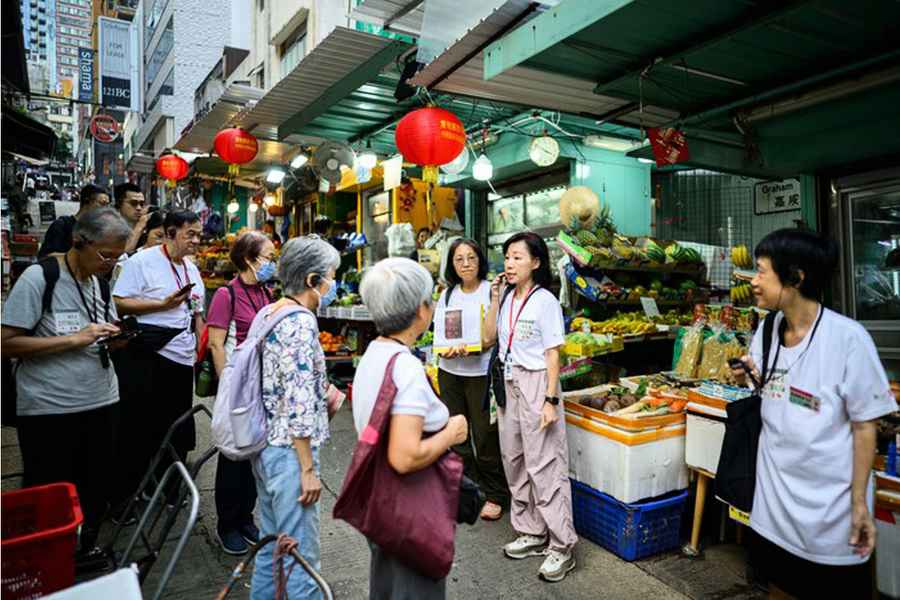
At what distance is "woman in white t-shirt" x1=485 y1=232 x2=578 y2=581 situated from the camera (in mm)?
3693

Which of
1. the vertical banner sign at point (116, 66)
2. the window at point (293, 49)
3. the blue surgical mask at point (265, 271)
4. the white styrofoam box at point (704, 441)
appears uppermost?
the vertical banner sign at point (116, 66)

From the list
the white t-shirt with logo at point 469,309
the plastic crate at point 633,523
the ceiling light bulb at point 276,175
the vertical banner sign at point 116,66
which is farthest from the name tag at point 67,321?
the vertical banner sign at point 116,66

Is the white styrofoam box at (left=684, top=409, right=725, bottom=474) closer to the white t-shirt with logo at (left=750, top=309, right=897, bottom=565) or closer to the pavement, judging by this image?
the pavement

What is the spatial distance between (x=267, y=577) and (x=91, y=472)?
5.51ft

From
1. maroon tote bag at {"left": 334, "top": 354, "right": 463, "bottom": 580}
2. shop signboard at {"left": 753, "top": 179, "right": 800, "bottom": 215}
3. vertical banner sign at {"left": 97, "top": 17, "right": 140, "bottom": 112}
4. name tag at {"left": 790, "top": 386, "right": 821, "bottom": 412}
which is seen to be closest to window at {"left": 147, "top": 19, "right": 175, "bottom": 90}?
vertical banner sign at {"left": 97, "top": 17, "right": 140, "bottom": 112}

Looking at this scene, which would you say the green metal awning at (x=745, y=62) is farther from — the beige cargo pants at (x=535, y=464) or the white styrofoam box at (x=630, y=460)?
the white styrofoam box at (x=630, y=460)

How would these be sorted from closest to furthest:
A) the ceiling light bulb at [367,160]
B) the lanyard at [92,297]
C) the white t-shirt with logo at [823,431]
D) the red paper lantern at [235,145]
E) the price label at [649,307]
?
the white t-shirt with logo at [823,431] < the lanyard at [92,297] < the price label at [649,307] < the ceiling light bulb at [367,160] < the red paper lantern at [235,145]

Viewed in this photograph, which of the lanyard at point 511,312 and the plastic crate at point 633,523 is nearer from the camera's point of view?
the plastic crate at point 633,523

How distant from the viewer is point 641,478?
12.4 feet

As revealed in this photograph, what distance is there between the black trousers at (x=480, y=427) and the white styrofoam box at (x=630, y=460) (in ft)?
2.62

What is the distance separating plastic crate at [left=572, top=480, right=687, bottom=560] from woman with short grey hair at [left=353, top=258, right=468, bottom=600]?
6.99ft

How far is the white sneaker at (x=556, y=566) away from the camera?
3.51m

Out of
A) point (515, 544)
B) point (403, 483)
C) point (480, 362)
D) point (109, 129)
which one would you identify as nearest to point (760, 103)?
point (480, 362)

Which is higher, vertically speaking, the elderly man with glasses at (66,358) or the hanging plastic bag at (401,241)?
the hanging plastic bag at (401,241)
